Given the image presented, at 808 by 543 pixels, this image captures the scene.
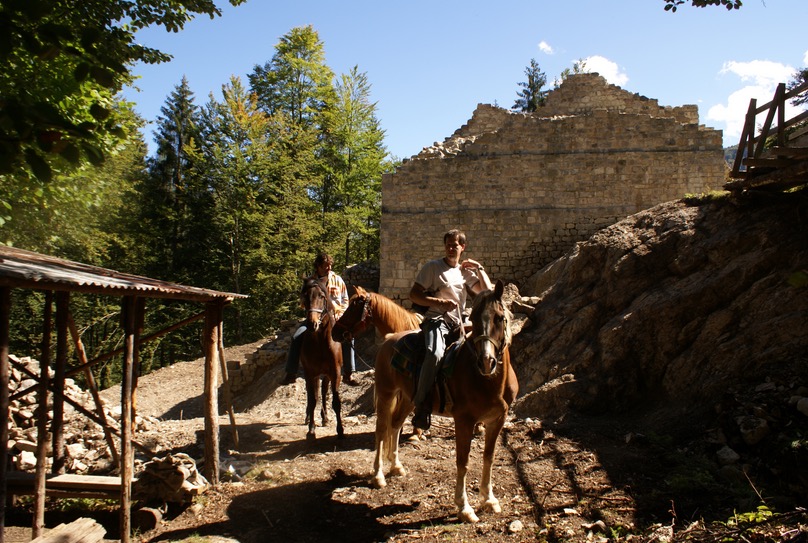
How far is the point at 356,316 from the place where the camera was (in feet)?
23.5

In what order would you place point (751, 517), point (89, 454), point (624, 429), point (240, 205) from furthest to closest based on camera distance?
point (240, 205) → point (89, 454) → point (624, 429) → point (751, 517)

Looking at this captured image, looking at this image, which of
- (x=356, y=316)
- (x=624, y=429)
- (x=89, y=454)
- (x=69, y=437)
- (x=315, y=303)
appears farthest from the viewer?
(x=69, y=437)

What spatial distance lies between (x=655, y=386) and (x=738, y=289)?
1788mm

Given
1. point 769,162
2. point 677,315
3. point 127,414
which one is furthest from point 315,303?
point 769,162

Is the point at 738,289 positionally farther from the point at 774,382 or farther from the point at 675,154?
the point at 675,154

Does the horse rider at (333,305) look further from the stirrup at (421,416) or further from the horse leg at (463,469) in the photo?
the horse leg at (463,469)

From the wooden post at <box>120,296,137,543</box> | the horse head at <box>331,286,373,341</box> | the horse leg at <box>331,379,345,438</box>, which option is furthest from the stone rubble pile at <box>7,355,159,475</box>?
the horse head at <box>331,286,373,341</box>

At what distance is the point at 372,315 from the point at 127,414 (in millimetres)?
2893

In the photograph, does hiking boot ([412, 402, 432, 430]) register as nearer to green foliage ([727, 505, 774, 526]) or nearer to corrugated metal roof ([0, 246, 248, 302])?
green foliage ([727, 505, 774, 526])

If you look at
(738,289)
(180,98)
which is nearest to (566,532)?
(738,289)

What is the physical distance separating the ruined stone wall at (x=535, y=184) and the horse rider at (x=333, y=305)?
666 centimetres

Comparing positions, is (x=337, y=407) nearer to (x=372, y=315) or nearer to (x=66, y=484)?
(x=372, y=315)

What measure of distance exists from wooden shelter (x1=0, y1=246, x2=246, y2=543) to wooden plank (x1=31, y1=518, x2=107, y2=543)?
0.86 feet

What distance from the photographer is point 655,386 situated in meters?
8.30
